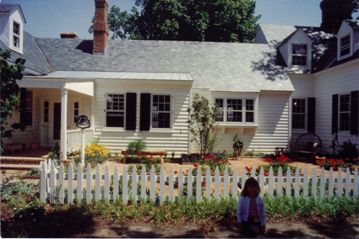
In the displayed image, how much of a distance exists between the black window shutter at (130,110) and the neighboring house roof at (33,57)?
4506 mm

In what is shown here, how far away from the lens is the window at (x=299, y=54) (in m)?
17.7

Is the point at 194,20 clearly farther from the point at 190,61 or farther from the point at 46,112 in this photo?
the point at 46,112

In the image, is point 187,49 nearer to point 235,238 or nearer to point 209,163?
point 209,163

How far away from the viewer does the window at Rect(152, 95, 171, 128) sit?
1486cm

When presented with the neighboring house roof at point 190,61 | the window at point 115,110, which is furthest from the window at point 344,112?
the window at point 115,110

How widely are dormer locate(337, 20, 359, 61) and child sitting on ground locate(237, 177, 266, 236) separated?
12612 millimetres

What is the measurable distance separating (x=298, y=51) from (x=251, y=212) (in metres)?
15.4

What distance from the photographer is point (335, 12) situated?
19547 millimetres

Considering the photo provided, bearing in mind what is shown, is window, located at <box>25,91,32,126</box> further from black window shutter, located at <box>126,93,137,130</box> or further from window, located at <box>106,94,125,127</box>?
black window shutter, located at <box>126,93,137,130</box>

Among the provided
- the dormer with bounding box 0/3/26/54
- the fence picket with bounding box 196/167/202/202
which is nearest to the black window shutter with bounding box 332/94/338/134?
the fence picket with bounding box 196/167/202/202

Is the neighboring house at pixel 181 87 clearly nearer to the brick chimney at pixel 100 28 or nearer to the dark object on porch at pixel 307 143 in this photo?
the brick chimney at pixel 100 28

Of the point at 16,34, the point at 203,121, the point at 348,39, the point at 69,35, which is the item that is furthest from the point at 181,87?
the point at 69,35

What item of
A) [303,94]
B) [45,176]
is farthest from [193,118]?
[45,176]

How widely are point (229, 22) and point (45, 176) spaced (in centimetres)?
2607
